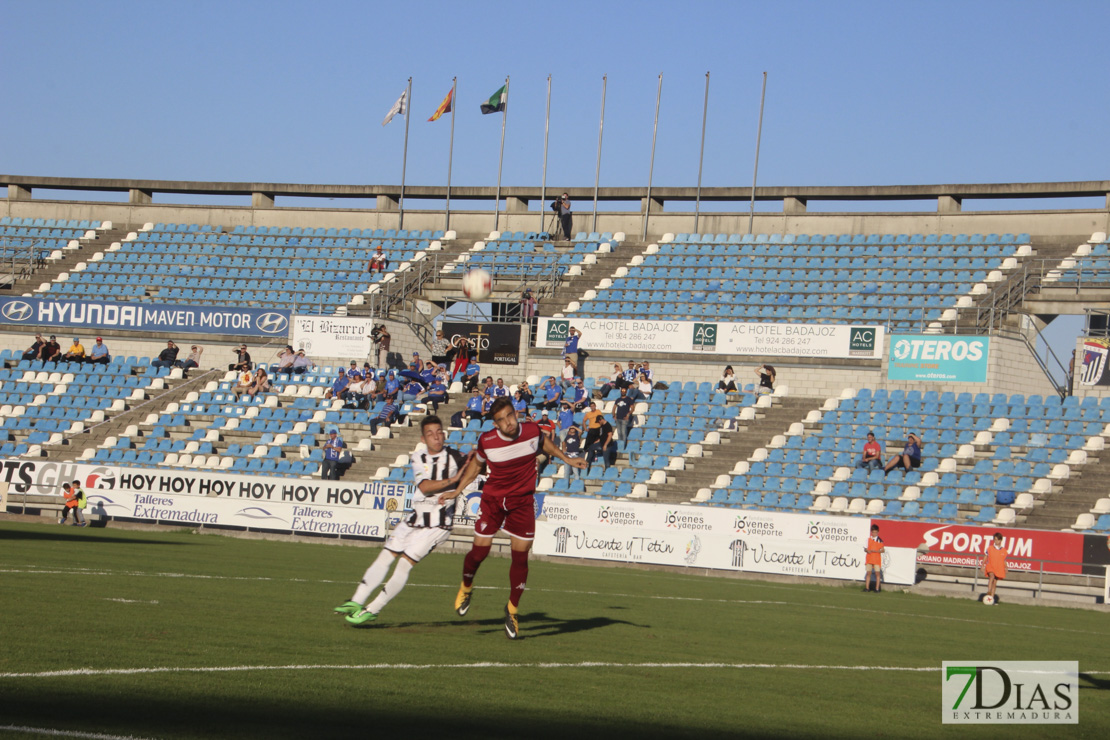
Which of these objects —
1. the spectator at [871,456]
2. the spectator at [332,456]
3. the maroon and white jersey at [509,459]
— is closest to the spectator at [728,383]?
the spectator at [871,456]

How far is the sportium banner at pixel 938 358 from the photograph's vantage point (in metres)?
33.2

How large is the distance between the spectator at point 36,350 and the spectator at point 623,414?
22.1 metres

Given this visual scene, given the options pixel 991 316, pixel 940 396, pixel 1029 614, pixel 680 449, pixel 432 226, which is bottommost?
pixel 1029 614

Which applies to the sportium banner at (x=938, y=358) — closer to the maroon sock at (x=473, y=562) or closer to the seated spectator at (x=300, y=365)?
the seated spectator at (x=300, y=365)

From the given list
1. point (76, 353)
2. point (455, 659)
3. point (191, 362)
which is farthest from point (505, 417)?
point (76, 353)

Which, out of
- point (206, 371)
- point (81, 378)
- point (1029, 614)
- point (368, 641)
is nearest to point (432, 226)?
point (206, 371)

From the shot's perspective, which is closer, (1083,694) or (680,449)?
(1083,694)

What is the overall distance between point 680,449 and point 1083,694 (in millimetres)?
23411

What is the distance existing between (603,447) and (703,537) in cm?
638

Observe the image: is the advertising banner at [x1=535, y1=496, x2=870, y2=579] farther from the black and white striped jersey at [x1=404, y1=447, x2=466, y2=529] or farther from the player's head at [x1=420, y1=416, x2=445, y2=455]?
the player's head at [x1=420, y1=416, x2=445, y2=455]

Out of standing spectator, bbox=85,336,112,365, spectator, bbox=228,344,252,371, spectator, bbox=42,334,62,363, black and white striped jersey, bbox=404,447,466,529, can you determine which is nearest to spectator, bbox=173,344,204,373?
spectator, bbox=228,344,252,371

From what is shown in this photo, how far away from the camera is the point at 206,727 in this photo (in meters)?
6.39

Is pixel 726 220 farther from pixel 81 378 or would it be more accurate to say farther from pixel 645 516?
pixel 81 378

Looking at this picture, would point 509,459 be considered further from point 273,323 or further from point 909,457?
point 273,323
